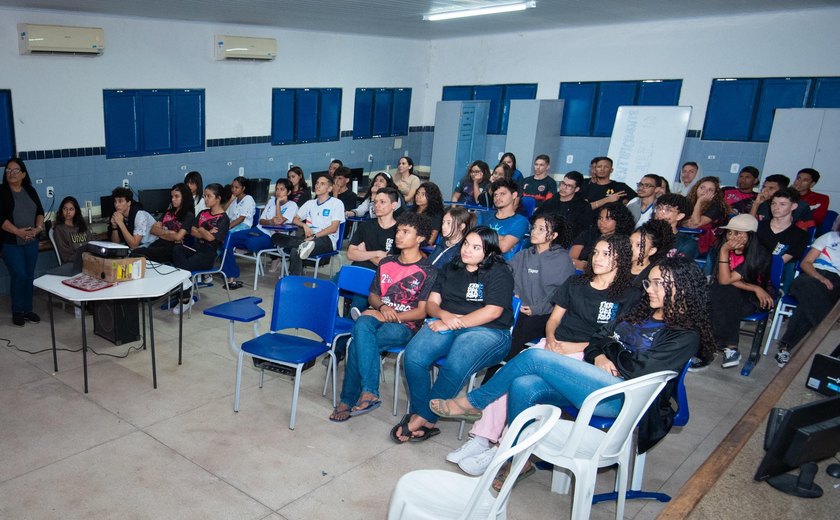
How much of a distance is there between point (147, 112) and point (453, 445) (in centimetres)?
568

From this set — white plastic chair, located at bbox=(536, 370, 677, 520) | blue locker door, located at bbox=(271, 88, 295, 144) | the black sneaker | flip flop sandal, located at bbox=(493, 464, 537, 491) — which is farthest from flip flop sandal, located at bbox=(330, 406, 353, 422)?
blue locker door, located at bbox=(271, 88, 295, 144)

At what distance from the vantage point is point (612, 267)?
338 cm

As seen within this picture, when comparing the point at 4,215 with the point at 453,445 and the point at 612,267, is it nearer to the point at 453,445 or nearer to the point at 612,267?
the point at 453,445

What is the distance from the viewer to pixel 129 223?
581cm

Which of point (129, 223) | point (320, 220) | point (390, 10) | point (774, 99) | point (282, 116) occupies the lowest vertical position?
point (129, 223)

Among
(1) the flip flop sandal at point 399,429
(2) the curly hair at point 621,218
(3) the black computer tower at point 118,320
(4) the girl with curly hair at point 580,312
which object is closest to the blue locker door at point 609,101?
(2) the curly hair at point 621,218

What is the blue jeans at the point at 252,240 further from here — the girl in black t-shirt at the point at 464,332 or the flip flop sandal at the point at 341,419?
the girl in black t-shirt at the point at 464,332

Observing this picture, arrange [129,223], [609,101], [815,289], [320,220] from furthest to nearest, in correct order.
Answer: [609,101] < [320,220] < [129,223] < [815,289]

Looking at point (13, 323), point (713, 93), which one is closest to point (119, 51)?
point (13, 323)

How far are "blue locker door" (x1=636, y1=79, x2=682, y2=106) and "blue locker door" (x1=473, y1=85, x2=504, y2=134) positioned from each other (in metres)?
2.37

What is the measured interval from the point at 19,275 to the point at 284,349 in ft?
9.94

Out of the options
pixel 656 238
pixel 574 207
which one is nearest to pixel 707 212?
pixel 574 207

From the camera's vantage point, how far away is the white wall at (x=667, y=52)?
7.29 meters

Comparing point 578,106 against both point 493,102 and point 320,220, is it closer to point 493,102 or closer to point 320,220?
point 493,102
